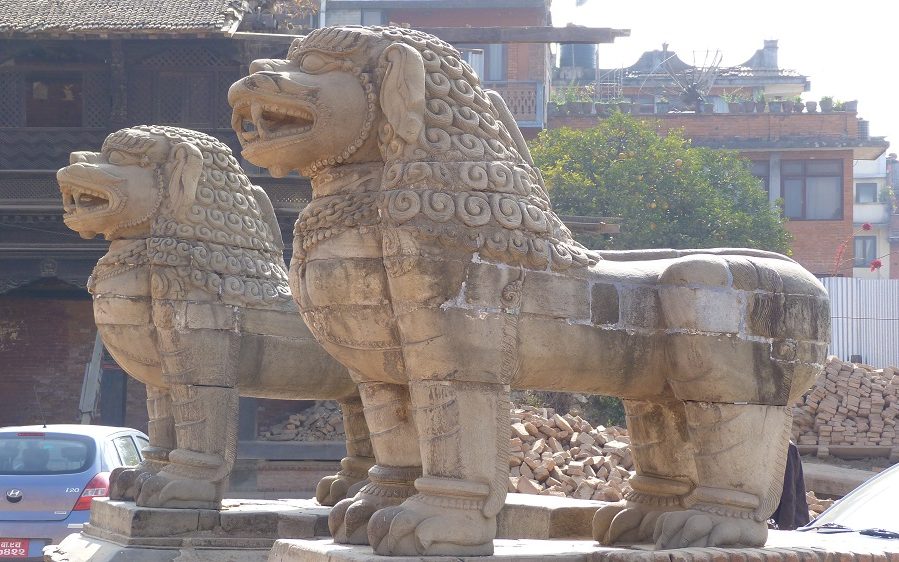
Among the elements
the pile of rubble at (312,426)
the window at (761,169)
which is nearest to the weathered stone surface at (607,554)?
the pile of rubble at (312,426)

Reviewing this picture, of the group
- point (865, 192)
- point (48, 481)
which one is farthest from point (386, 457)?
point (865, 192)

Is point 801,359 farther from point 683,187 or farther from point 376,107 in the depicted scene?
point 683,187

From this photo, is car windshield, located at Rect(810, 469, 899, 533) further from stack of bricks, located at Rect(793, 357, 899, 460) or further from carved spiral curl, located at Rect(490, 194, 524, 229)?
stack of bricks, located at Rect(793, 357, 899, 460)

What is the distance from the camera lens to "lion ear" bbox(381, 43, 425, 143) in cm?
466

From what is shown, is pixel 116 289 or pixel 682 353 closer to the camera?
pixel 682 353

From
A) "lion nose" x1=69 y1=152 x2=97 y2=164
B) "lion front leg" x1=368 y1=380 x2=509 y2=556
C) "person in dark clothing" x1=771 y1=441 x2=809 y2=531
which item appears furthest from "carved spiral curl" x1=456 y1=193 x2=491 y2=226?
"person in dark clothing" x1=771 y1=441 x2=809 y2=531

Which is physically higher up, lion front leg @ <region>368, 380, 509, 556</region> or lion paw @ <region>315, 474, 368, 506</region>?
lion front leg @ <region>368, 380, 509, 556</region>

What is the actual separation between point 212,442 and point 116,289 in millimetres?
1053

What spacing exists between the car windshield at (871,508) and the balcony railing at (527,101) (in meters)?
23.6

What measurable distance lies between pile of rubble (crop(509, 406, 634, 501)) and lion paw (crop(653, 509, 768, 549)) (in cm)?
522

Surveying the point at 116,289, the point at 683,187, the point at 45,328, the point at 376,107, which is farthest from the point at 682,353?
the point at 683,187

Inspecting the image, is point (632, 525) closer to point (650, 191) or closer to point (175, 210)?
point (175, 210)

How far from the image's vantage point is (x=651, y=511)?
210 inches

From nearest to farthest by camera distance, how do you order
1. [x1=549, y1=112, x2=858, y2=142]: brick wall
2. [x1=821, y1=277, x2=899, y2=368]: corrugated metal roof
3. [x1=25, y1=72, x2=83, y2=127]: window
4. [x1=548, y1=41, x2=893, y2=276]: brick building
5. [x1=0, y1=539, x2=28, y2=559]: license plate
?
[x1=0, y1=539, x2=28, y2=559]: license plate → [x1=25, y1=72, x2=83, y2=127]: window → [x1=821, y1=277, x2=899, y2=368]: corrugated metal roof → [x1=548, y1=41, x2=893, y2=276]: brick building → [x1=549, y1=112, x2=858, y2=142]: brick wall
